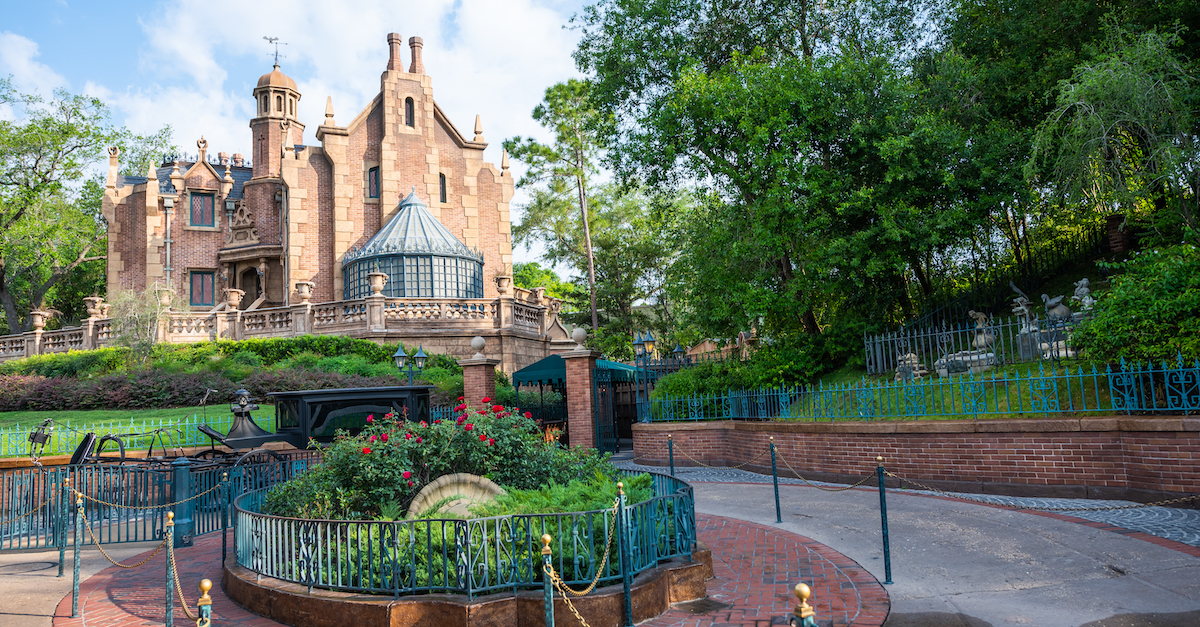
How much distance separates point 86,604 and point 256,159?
35.8 meters

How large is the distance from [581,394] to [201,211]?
91.2ft

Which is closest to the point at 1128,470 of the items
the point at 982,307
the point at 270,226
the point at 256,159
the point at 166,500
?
the point at 982,307

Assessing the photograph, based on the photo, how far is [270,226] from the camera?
35.5 m

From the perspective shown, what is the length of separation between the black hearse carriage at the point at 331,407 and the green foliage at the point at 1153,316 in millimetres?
11515

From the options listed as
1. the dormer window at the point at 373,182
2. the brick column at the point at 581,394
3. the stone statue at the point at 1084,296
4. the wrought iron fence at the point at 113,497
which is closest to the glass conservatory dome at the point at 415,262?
the dormer window at the point at 373,182

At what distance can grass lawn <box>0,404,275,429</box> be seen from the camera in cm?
1717

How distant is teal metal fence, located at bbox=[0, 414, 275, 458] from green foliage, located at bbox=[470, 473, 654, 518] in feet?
32.9

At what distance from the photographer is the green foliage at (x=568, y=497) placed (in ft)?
21.3

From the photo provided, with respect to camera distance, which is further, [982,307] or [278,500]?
[982,307]

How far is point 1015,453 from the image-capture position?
428 inches

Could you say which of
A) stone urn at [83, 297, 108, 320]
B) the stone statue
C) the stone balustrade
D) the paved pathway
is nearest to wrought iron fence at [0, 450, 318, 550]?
the paved pathway

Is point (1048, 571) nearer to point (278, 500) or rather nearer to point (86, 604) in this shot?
point (278, 500)

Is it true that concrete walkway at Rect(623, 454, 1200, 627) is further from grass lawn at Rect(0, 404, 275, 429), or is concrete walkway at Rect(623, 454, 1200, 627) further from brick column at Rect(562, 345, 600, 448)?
grass lawn at Rect(0, 404, 275, 429)

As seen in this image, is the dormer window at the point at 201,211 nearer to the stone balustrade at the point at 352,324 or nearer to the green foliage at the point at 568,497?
the stone balustrade at the point at 352,324
